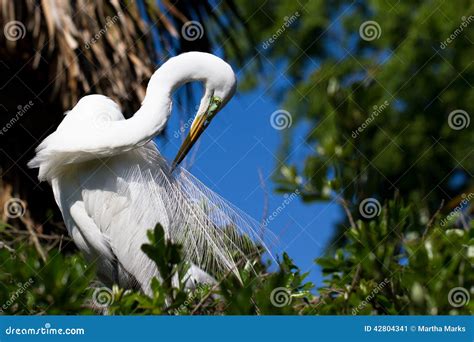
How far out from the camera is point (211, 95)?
126 inches

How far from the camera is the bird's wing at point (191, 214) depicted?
10.2 ft

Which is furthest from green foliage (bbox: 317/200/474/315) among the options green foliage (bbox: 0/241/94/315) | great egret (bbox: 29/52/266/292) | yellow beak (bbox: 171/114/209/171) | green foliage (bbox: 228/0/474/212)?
green foliage (bbox: 228/0/474/212)

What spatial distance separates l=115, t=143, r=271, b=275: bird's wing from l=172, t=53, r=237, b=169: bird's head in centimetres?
10

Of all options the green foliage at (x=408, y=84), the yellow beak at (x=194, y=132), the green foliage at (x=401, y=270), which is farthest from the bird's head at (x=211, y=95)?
the green foliage at (x=408, y=84)

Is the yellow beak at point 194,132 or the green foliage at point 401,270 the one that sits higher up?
the yellow beak at point 194,132

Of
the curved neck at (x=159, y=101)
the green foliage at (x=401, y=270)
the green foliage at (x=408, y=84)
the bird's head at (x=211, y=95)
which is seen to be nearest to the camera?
the green foliage at (x=401, y=270)

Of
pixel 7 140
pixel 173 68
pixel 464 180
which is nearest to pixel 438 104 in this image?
pixel 464 180

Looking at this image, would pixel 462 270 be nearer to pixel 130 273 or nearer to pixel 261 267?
pixel 261 267

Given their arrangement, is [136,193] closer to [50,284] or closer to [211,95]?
[211,95]

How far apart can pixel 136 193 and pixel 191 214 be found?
248 millimetres

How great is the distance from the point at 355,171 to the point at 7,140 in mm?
3486

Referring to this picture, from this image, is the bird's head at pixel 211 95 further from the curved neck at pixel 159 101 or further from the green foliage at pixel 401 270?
the green foliage at pixel 401 270

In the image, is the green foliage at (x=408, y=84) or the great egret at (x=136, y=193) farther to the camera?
the green foliage at (x=408, y=84)

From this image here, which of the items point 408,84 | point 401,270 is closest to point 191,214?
point 401,270
